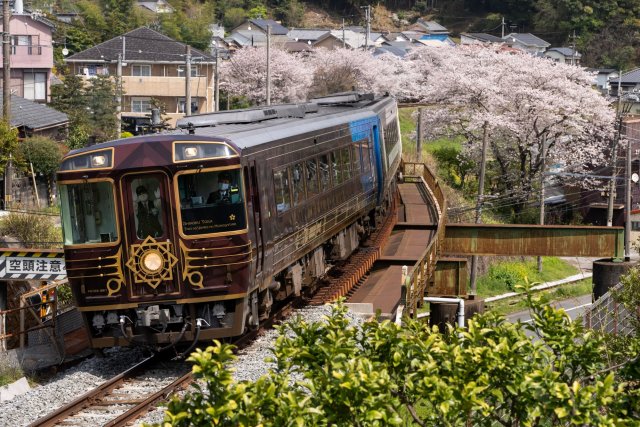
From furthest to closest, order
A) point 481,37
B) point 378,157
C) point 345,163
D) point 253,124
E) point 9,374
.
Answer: point 481,37, point 378,157, point 345,163, point 253,124, point 9,374

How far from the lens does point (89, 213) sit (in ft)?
33.4

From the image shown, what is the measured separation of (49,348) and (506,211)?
1059 inches

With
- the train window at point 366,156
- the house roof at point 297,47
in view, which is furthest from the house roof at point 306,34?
the train window at point 366,156

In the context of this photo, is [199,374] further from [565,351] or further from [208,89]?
[208,89]

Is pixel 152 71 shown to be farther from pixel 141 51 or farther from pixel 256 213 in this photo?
pixel 256 213

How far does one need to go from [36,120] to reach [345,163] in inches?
740

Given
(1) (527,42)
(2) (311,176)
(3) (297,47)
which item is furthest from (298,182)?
(1) (527,42)

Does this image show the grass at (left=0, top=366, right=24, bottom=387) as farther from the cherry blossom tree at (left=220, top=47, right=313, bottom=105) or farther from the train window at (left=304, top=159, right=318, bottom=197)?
the cherry blossom tree at (left=220, top=47, right=313, bottom=105)

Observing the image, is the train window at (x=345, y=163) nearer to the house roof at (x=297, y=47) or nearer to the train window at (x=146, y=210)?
the train window at (x=146, y=210)

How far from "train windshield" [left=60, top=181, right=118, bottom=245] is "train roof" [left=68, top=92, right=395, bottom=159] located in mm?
384

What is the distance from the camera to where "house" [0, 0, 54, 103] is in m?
36.7

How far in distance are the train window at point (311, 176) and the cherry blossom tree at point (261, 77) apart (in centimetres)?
3856

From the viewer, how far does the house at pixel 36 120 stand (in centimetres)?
3039

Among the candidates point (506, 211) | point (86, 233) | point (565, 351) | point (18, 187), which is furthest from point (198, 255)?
point (506, 211)
